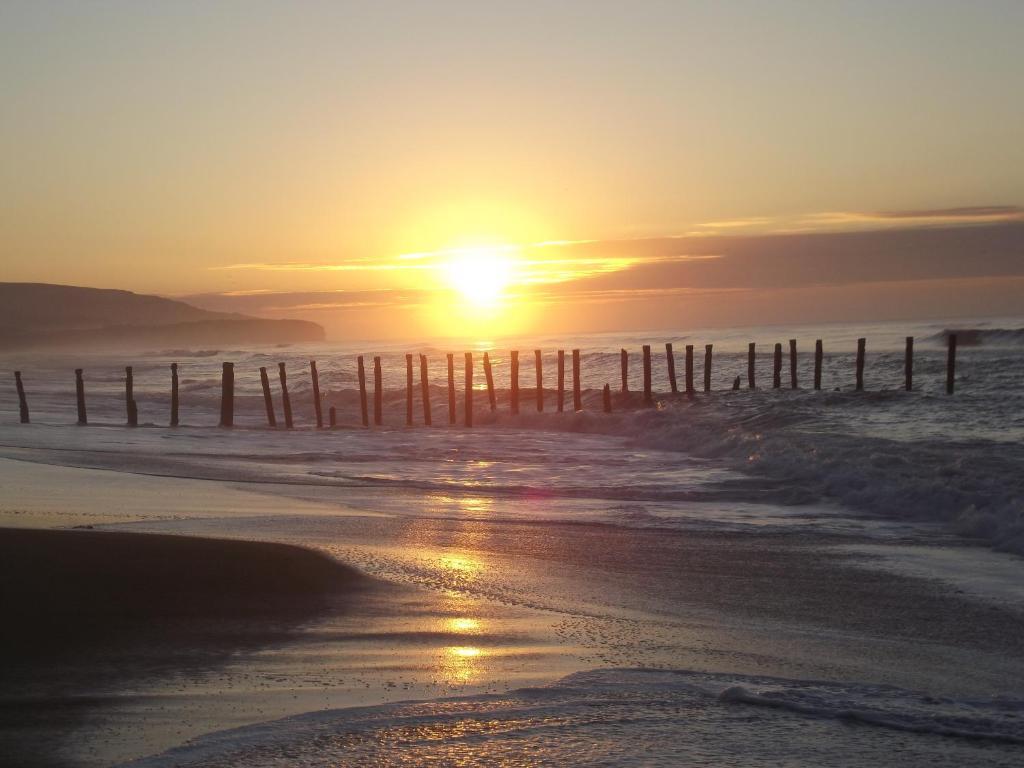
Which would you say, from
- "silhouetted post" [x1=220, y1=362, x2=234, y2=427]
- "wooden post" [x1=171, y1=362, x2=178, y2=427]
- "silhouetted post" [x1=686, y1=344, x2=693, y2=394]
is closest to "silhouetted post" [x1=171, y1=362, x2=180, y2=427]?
"wooden post" [x1=171, y1=362, x2=178, y2=427]

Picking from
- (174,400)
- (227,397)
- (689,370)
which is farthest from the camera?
(689,370)

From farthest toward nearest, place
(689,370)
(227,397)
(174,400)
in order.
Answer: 1. (689,370)
2. (174,400)
3. (227,397)

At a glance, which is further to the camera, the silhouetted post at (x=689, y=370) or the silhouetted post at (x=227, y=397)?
the silhouetted post at (x=689, y=370)

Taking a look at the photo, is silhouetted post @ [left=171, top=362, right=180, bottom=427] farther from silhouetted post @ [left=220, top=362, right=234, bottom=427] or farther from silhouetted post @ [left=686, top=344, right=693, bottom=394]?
silhouetted post @ [left=686, top=344, right=693, bottom=394]

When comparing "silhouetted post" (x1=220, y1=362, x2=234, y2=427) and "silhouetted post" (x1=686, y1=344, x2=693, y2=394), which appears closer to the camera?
"silhouetted post" (x1=220, y1=362, x2=234, y2=427)

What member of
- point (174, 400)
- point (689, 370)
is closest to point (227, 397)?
point (174, 400)

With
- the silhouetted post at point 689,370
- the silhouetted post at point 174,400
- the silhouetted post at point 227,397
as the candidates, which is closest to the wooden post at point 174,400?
the silhouetted post at point 174,400

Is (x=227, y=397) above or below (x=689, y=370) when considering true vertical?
below

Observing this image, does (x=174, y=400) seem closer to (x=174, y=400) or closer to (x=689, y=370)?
(x=174, y=400)

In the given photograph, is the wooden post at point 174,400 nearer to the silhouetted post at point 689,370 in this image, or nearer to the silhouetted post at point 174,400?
the silhouetted post at point 174,400

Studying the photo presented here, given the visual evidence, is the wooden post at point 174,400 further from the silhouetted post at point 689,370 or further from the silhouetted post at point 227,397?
the silhouetted post at point 689,370

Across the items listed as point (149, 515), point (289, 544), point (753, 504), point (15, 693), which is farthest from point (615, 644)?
point (753, 504)

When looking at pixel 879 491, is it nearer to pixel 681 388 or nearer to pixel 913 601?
pixel 913 601

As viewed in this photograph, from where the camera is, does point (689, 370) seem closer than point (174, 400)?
No
